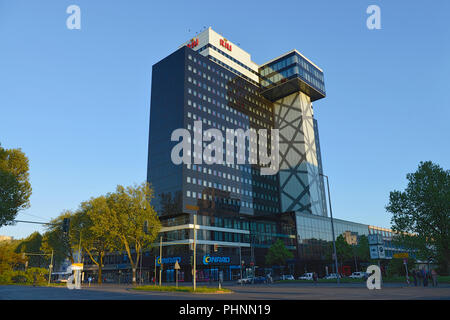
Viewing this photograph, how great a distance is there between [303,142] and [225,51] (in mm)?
44434

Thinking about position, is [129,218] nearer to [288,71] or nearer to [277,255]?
[277,255]

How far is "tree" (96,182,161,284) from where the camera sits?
5484cm

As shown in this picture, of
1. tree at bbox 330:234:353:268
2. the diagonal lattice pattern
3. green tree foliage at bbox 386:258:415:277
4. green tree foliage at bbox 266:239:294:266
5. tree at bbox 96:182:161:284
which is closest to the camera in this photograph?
green tree foliage at bbox 386:258:415:277

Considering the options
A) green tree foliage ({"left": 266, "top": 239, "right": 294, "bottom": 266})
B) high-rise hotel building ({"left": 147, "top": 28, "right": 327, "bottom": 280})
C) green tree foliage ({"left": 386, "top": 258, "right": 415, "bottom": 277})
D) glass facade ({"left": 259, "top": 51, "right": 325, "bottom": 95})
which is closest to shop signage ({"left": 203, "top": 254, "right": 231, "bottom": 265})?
high-rise hotel building ({"left": 147, "top": 28, "right": 327, "bottom": 280})

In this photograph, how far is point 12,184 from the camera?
35531mm

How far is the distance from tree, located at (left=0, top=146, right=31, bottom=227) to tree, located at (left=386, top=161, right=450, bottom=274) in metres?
51.8

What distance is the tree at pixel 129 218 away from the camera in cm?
5484

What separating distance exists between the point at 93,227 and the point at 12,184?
20.1 meters

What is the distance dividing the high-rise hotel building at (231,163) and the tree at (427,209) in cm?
3639

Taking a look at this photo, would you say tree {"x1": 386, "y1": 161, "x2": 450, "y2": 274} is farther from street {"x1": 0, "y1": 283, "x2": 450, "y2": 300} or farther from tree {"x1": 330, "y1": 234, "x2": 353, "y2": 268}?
tree {"x1": 330, "y1": 234, "x2": 353, "y2": 268}

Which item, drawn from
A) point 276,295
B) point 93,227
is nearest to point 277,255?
point 93,227

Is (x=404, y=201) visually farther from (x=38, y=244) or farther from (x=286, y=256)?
(x=38, y=244)

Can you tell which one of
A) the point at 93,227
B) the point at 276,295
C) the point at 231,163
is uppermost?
the point at 231,163
